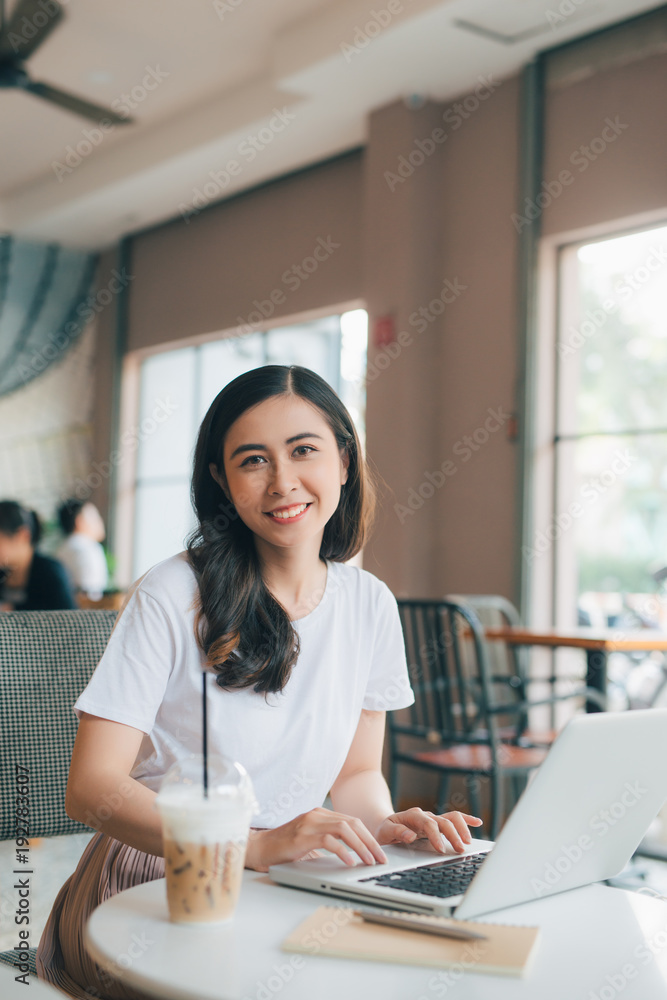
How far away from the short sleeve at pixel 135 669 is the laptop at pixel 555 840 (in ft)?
0.84

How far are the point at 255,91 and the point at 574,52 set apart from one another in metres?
1.91

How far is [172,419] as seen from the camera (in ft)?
24.2

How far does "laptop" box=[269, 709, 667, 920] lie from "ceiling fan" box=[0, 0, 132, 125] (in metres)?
4.05

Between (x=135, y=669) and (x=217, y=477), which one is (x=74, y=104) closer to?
(x=217, y=477)

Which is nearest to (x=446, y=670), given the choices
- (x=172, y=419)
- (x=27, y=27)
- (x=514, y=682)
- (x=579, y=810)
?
(x=514, y=682)

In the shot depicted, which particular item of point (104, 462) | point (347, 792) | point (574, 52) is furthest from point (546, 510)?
point (104, 462)

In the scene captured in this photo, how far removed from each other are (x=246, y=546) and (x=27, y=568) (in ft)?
8.76

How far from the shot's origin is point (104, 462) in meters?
7.75

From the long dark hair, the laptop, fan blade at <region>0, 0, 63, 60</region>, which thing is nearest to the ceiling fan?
fan blade at <region>0, 0, 63, 60</region>

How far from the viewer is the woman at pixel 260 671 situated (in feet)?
3.39

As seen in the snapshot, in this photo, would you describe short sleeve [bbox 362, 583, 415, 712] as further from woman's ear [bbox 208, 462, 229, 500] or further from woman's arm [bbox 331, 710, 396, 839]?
woman's ear [bbox 208, 462, 229, 500]

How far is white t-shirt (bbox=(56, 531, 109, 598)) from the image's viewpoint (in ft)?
18.4

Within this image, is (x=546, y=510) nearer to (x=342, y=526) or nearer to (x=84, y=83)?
(x=342, y=526)

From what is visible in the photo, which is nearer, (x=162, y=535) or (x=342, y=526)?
(x=342, y=526)
